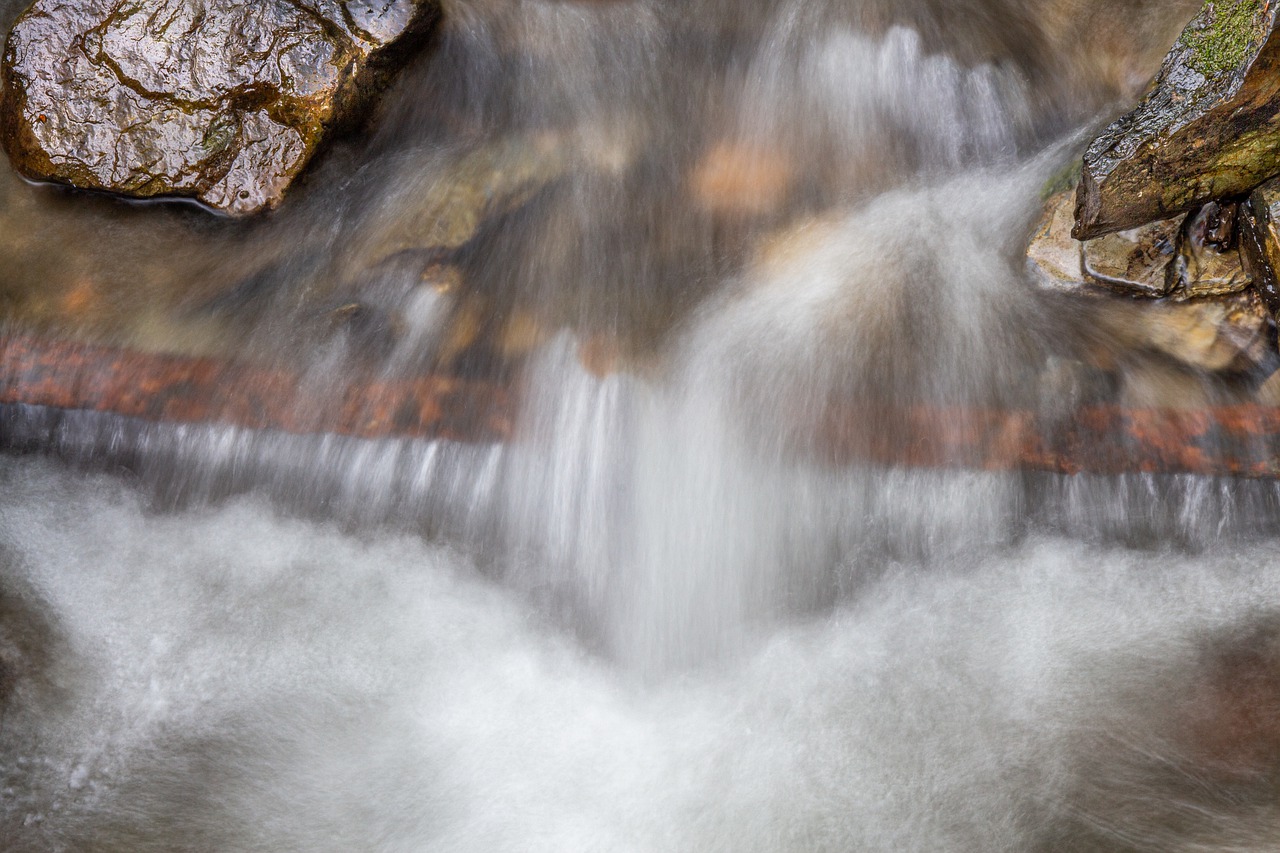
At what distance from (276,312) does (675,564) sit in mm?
2108

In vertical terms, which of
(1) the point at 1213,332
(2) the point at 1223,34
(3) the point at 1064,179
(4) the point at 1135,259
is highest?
(2) the point at 1223,34

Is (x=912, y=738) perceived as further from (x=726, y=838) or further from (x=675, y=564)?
(x=675, y=564)

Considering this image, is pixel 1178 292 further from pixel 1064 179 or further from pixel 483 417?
pixel 483 417

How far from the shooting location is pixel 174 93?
12.6 ft

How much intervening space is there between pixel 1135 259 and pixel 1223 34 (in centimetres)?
85

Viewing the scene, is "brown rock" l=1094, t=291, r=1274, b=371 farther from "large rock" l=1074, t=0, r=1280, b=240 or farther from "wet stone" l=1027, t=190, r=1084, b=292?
"large rock" l=1074, t=0, r=1280, b=240

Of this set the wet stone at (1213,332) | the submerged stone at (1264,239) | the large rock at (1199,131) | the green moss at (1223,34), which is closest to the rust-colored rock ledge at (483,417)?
the wet stone at (1213,332)

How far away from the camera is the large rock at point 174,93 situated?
383 cm

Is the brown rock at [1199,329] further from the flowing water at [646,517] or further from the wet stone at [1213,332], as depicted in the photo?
the flowing water at [646,517]

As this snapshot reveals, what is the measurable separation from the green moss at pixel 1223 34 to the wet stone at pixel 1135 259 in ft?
1.99

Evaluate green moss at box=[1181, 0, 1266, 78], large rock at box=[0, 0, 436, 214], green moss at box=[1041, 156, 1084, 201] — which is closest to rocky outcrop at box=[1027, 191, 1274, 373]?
green moss at box=[1041, 156, 1084, 201]

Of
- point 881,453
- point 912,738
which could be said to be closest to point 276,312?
point 881,453

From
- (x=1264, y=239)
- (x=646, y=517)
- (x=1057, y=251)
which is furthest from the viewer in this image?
(x=1057, y=251)

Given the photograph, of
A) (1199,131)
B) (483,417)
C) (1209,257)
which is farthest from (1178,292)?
(483,417)
